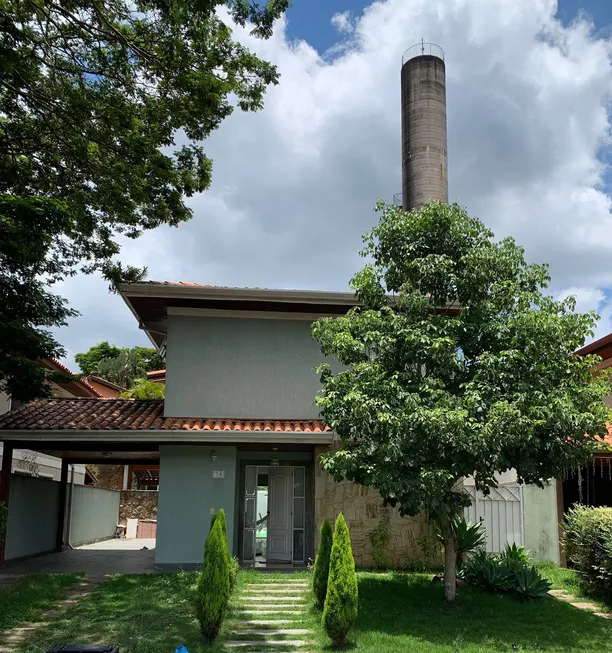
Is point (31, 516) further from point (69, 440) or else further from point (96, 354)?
point (96, 354)

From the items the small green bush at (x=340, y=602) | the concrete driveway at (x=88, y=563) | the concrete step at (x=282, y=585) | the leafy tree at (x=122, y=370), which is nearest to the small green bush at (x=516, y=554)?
the concrete step at (x=282, y=585)

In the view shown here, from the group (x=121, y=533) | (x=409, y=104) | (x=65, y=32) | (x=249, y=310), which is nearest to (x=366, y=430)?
(x=249, y=310)

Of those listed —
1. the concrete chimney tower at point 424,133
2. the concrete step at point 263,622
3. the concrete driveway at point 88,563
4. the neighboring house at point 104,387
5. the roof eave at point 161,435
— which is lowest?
the concrete driveway at point 88,563

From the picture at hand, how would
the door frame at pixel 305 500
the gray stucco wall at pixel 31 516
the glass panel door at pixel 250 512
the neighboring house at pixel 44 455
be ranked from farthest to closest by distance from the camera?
the neighboring house at pixel 44 455
the gray stucco wall at pixel 31 516
the glass panel door at pixel 250 512
the door frame at pixel 305 500

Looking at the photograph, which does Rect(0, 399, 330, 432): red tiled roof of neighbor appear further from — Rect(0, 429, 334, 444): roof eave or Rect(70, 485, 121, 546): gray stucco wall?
Rect(70, 485, 121, 546): gray stucco wall

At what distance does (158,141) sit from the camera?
1248cm

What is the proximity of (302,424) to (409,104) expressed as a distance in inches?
908

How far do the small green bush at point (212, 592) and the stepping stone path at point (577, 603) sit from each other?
20.3ft

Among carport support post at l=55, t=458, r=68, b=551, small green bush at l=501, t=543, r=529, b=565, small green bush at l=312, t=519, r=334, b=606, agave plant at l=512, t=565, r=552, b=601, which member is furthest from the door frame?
carport support post at l=55, t=458, r=68, b=551

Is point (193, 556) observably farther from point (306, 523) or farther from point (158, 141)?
point (158, 141)

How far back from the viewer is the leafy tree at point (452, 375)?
9.06 metres

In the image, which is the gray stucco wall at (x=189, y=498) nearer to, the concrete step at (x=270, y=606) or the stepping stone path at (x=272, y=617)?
the stepping stone path at (x=272, y=617)

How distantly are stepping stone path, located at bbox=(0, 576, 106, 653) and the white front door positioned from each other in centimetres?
399

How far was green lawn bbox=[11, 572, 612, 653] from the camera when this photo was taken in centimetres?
833
